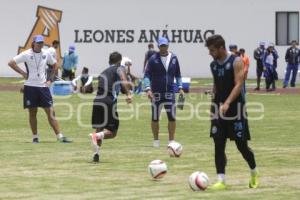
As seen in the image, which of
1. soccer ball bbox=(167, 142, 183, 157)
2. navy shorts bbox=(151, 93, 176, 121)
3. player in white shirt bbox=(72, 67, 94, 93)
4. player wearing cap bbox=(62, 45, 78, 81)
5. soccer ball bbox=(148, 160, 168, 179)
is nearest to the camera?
soccer ball bbox=(148, 160, 168, 179)

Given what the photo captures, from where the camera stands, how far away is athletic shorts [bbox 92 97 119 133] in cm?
1636

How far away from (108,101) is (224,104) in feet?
13.1

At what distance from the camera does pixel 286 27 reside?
51.3 meters

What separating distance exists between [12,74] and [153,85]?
36.3 m

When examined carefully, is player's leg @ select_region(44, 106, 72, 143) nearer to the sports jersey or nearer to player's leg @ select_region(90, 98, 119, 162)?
Result: the sports jersey

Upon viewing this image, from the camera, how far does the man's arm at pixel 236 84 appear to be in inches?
502

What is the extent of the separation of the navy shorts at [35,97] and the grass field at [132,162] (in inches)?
29.8

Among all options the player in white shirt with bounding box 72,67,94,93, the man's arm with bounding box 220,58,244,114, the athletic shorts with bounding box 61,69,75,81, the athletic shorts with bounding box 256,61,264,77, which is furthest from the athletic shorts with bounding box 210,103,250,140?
the athletic shorts with bounding box 256,61,264,77

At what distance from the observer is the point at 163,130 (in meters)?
23.0

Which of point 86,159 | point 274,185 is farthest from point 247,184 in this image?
point 86,159

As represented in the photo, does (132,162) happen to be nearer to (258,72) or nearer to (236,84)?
(236,84)

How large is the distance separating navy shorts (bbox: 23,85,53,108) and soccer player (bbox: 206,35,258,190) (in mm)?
6896

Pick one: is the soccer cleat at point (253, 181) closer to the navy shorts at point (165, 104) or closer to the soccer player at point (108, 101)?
the soccer player at point (108, 101)

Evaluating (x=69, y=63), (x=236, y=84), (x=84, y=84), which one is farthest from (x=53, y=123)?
(x=69, y=63)
